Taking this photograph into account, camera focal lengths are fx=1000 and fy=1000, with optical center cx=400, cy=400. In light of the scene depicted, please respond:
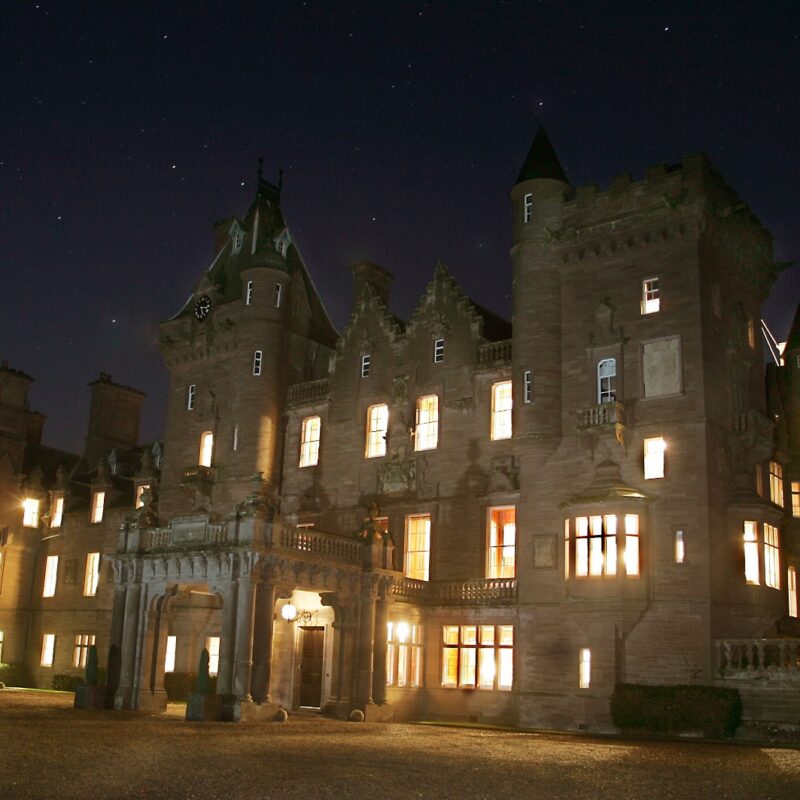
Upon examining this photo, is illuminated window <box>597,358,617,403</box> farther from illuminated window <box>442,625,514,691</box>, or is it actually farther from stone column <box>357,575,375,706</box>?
stone column <box>357,575,375,706</box>

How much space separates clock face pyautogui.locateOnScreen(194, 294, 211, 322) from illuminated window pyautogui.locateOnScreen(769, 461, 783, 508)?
27227mm

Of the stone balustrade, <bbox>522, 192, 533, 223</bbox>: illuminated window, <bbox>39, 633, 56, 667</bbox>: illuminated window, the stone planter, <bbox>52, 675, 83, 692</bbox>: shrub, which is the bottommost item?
<bbox>52, 675, 83, 692</bbox>: shrub

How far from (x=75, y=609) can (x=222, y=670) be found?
2771cm

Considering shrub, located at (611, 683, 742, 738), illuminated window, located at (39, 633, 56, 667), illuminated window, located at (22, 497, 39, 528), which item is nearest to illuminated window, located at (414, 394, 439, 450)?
shrub, located at (611, 683, 742, 738)

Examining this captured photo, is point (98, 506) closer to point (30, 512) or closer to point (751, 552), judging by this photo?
point (30, 512)

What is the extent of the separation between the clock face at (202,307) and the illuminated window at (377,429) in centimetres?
1144

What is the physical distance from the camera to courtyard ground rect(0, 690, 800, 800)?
15344mm

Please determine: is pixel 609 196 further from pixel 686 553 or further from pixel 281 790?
pixel 281 790

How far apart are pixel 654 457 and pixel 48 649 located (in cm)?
3860

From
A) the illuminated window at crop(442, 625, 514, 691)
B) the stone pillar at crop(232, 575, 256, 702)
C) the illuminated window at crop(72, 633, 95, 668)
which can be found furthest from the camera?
the illuminated window at crop(72, 633, 95, 668)

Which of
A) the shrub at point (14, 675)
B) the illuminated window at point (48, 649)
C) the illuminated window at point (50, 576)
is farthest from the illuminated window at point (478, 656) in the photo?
the illuminated window at point (50, 576)

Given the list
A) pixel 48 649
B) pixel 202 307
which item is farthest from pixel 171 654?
pixel 202 307

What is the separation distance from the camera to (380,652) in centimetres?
3516

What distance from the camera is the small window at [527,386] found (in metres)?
36.6
